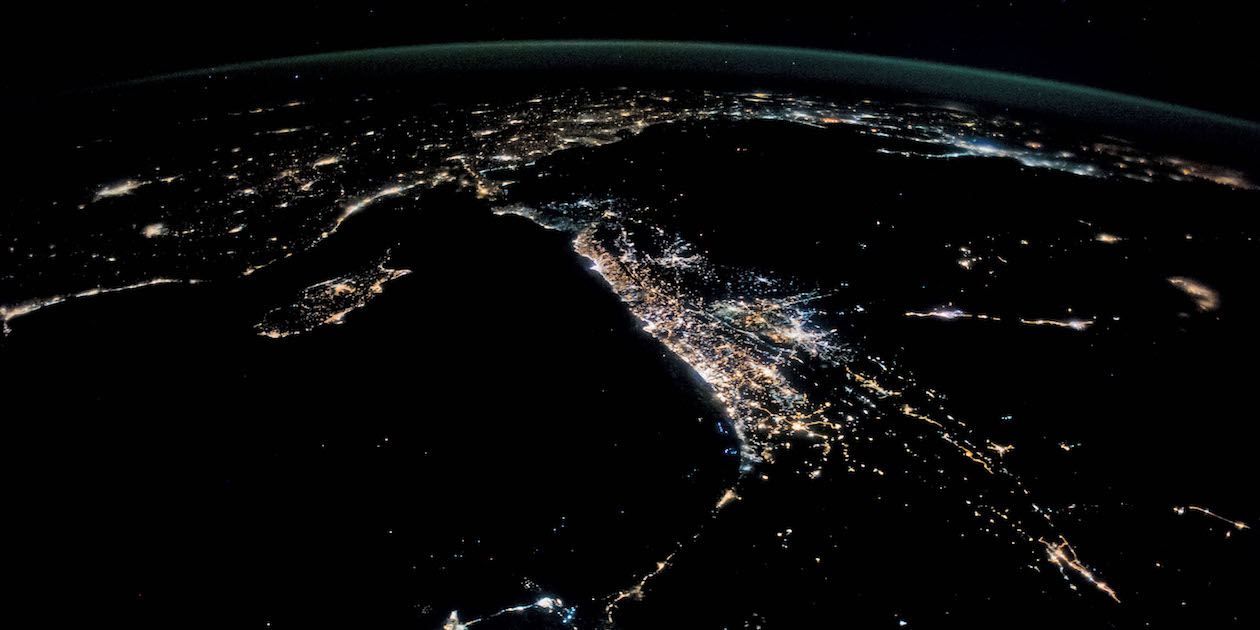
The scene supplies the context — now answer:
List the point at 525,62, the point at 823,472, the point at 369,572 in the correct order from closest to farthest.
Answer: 1. the point at 369,572
2. the point at 823,472
3. the point at 525,62

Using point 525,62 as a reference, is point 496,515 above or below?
below

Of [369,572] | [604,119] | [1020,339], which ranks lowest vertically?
[369,572]

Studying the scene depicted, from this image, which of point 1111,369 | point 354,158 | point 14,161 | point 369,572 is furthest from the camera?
point 14,161

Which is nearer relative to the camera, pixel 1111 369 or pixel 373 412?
pixel 373 412

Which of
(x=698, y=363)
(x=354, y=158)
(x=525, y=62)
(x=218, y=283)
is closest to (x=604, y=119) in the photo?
(x=354, y=158)

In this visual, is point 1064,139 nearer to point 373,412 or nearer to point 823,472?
point 823,472

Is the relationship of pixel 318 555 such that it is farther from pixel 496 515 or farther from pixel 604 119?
pixel 604 119
